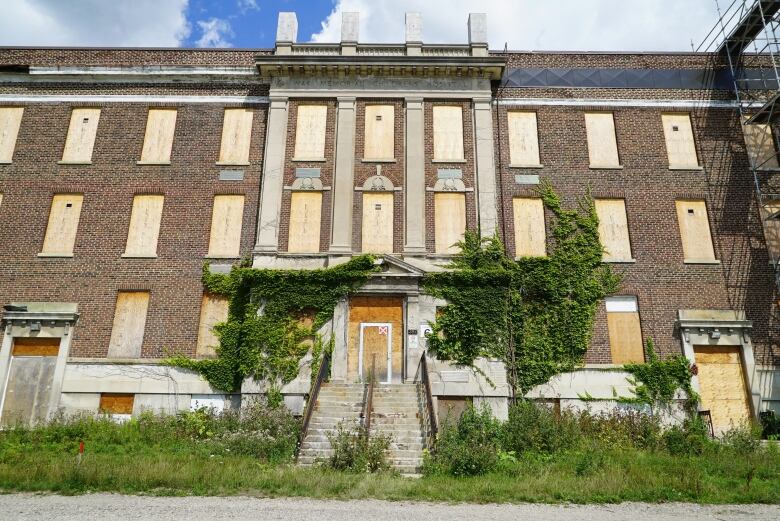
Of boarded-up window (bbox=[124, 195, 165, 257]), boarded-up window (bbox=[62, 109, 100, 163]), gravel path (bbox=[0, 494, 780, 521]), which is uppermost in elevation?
boarded-up window (bbox=[62, 109, 100, 163])

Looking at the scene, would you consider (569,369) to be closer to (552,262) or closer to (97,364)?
(552,262)

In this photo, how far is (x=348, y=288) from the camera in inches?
634

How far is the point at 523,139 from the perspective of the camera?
1867 centimetres

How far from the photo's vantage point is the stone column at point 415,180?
17016 mm

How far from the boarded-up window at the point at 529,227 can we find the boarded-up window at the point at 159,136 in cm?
1231

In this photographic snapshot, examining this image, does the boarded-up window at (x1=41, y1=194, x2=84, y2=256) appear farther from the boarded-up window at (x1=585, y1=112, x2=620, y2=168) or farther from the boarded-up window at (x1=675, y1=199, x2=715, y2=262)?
the boarded-up window at (x1=675, y1=199, x2=715, y2=262)

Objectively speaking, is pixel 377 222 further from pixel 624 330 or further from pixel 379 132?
pixel 624 330

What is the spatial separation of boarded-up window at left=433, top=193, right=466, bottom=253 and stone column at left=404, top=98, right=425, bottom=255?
1.73 ft

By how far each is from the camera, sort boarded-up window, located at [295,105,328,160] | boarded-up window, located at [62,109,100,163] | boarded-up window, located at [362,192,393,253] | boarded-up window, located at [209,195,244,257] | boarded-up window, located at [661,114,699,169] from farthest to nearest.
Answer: boarded-up window, located at [62,109,100,163]
boarded-up window, located at [661,114,699,169]
boarded-up window, located at [295,105,328,160]
boarded-up window, located at [209,195,244,257]
boarded-up window, located at [362,192,393,253]

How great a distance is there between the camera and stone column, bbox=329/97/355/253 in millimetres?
Result: 17000

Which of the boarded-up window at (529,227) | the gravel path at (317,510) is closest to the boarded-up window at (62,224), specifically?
the gravel path at (317,510)

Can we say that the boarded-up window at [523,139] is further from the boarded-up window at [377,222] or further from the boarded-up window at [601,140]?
the boarded-up window at [377,222]

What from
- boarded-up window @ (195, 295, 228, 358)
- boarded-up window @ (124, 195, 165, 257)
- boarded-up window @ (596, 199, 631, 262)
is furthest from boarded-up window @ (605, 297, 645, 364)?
boarded-up window @ (124, 195, 165, 257)

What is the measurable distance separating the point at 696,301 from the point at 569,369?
16.2ft
